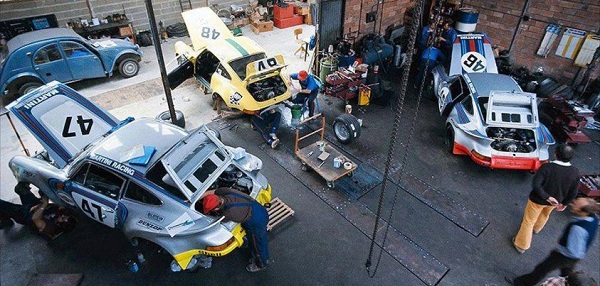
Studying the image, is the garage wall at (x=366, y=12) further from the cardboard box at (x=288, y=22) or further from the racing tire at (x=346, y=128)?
the cardboard box at (x=288, y=22)

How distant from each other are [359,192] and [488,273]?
247 centimetres

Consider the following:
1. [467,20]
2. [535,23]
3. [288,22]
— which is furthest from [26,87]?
[535,23]

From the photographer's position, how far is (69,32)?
9.74 metres

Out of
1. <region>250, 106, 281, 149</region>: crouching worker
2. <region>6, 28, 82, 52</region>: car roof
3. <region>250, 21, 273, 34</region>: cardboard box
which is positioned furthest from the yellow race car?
<region>250, 21, 273, 34</region>: cardboard box

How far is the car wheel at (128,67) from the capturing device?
34.4 feet

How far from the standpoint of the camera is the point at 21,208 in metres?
5.54

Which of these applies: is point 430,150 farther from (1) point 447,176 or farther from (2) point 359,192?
(2) point 359,192

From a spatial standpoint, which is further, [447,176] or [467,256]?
[447,176]

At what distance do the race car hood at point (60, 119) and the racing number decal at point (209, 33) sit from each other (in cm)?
391

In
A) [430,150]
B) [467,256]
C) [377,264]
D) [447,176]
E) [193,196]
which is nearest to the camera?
[193,196]

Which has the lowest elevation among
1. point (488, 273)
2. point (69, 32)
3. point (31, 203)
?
point (488, 273)

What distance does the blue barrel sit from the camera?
10680 mm

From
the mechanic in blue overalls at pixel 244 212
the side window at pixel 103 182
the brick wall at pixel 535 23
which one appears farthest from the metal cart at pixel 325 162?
the brick wall at pixel 535 23

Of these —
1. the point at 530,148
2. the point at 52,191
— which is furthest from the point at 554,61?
the point at 52,191
